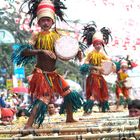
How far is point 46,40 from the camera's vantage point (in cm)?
673

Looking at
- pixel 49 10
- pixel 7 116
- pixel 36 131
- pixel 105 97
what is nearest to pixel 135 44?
pixel 105 97

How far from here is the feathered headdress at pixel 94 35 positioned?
35.1 ft

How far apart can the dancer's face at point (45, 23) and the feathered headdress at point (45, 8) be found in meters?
0.05

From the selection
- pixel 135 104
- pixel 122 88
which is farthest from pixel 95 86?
pixel 122 88

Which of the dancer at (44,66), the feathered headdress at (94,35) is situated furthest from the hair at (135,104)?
the feathered headdress at (94,35)

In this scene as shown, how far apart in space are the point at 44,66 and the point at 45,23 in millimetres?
539

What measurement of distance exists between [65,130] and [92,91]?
557cm

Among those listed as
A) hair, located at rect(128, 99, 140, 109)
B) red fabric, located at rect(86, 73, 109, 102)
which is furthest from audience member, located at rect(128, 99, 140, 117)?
red fabric, located at rect(86, 73, 109, 102)

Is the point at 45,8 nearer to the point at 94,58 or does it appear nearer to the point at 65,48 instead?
the point at 65,48

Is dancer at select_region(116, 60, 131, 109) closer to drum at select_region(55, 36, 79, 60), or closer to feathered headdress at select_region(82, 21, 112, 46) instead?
feathered headdress at select_region(82, 21, 112, 46)

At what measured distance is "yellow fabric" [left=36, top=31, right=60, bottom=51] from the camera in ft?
22.0

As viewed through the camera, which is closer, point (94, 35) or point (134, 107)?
point (134, 107)

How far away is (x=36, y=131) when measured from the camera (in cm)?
505

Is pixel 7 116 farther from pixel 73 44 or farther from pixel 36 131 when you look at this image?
pixel 36 131
